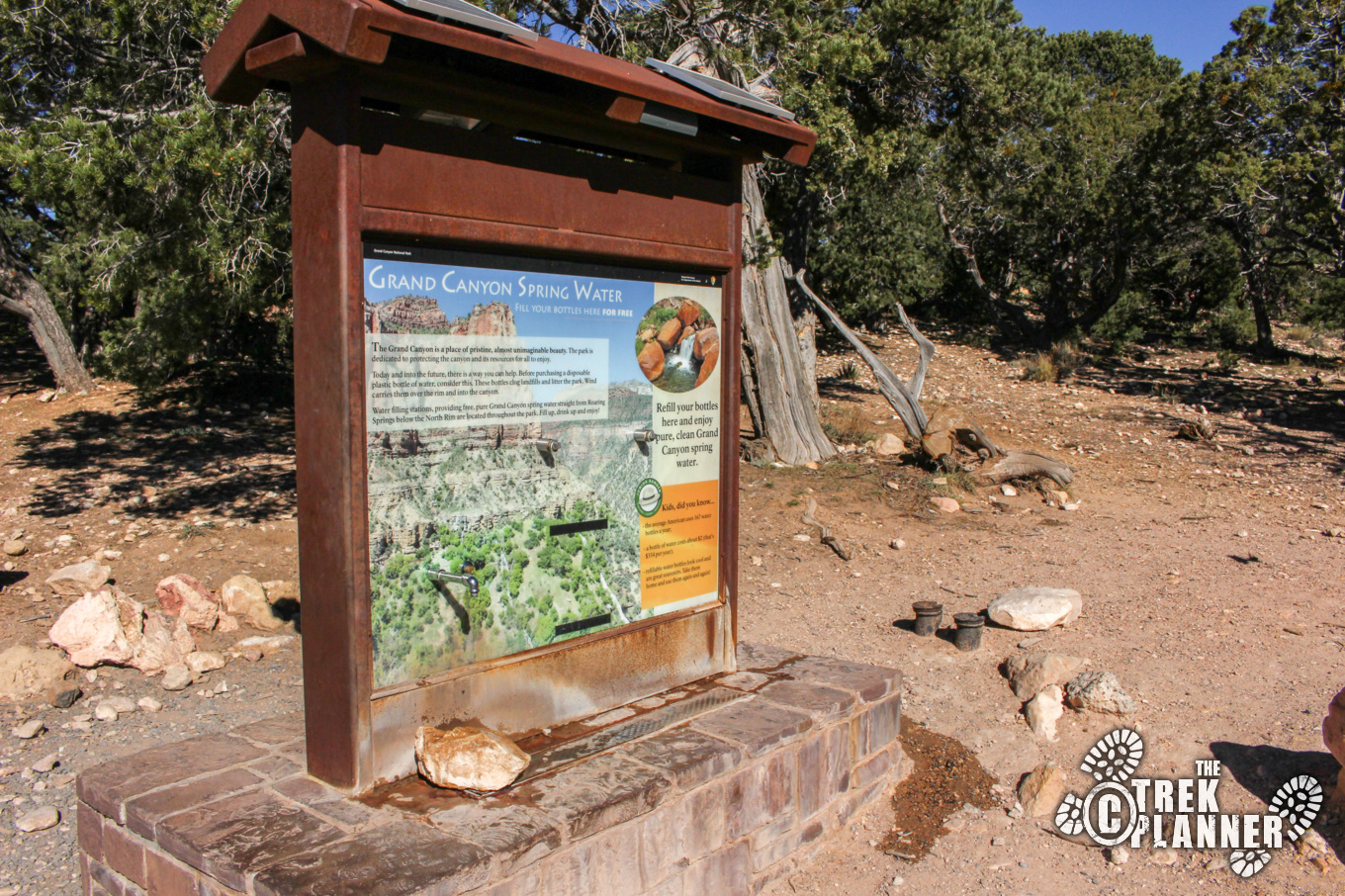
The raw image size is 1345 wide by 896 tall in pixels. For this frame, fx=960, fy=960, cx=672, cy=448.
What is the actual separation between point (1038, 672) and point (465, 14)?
152 inches

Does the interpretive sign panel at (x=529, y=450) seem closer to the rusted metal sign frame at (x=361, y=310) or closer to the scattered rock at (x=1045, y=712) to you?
the rusted metal sign frame at (x=361, y=310)

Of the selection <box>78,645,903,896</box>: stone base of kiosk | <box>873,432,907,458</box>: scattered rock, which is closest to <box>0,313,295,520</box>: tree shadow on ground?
<box>78,645,903,896</box>: stone base of kiosk

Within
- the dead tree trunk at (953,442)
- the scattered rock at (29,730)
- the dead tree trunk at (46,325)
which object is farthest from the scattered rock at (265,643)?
the dead tree trunk at (46,325)

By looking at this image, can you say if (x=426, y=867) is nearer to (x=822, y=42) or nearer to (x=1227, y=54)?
(x=822, y=42)

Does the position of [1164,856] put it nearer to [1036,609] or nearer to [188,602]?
[1036,609]

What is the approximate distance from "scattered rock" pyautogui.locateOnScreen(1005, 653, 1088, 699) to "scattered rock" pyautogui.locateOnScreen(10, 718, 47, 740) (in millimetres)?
4452

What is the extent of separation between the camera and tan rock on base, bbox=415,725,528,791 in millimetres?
2807

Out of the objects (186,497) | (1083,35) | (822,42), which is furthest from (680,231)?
(1083,35)

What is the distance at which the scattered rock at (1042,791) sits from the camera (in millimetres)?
3846

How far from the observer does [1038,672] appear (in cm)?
469

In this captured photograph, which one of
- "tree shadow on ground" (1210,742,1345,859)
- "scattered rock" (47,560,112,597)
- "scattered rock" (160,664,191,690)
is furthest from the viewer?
"scattered rock" (47,560,112,597)

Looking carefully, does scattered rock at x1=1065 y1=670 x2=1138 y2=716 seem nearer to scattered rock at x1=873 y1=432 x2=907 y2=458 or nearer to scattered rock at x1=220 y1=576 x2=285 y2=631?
scattered rock at x1=220 y1=576 x2=285 y2=631

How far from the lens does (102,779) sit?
114 inches

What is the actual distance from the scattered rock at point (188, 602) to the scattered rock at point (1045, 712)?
14.1 feet
